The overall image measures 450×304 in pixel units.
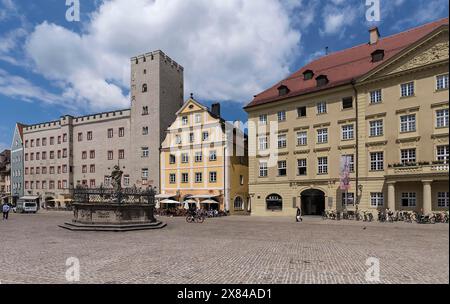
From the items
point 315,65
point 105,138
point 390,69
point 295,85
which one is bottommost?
point 390,69

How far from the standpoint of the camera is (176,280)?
7.62 metres

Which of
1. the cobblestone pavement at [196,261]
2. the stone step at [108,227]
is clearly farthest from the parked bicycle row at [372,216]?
the stone step at [108,227]

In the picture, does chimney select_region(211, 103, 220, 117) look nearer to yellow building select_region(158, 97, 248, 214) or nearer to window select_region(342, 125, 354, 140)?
yellow building select_region(158, 97, 248, 214)

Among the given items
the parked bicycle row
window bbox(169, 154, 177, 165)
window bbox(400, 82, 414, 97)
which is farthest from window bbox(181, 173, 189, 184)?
window bbox(400, 82, 414, 97)

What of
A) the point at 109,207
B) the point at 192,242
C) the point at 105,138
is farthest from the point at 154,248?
the point at 105,138

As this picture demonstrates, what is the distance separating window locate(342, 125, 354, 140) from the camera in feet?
17.1

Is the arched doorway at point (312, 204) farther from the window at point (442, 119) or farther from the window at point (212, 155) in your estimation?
the window at point (442, 119)

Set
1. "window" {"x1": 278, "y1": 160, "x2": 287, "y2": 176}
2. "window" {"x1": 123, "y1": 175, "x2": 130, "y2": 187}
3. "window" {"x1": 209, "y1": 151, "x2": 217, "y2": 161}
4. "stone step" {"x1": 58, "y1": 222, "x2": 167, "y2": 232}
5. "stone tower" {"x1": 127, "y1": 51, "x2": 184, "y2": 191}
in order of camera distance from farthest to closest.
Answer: "window" {"x1": 123, "y1": 175, "x2": 130, "y2": 187}, "stone tower" {"x1": 127, "y1": 51, "x2": 184, "y2": 191}, "window" {"x1": 209, "y1": 151, "x2": 217, "y2": 161}, "window" {"x1": 278, "y1": 160, "x2": 287, "y2": 176}, "stone step" {"x1": 58, "y1": 222, "x2": 167, "y2": 232}

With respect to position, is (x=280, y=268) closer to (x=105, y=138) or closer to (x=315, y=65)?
(x=315, y=65)

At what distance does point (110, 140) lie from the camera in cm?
5697

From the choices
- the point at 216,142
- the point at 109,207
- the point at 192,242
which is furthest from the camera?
the point at 216,142

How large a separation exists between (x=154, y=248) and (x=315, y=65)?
32766 millimetres

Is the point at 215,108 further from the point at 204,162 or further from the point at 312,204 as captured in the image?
the point at 312,204

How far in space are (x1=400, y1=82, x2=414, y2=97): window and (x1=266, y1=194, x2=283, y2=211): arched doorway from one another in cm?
3407
